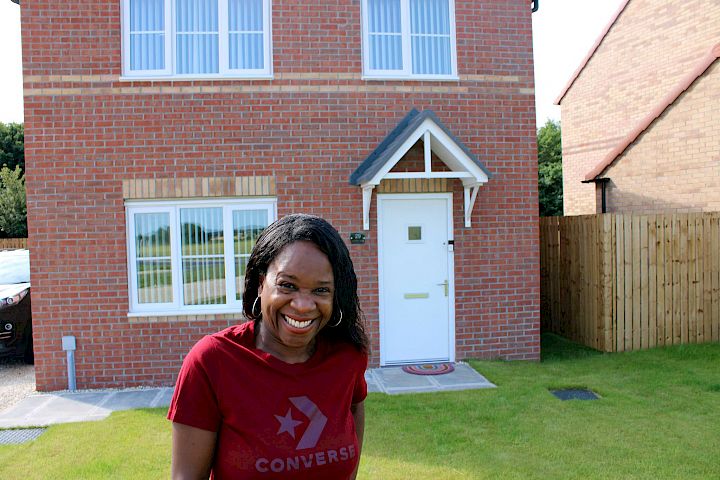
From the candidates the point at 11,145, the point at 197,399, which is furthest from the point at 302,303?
the point at 11,145

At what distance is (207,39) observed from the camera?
8.11m

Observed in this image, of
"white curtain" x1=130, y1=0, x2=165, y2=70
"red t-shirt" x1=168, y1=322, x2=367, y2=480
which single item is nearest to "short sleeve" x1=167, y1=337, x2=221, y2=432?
"red t-shirt" x1=168, y1=322, x2=367, y2=480

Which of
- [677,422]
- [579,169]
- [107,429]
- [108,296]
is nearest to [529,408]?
[677,422]

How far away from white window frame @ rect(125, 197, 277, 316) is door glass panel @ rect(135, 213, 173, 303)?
5cm

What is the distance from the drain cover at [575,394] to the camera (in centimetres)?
687

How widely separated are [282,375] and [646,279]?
8.17 meters

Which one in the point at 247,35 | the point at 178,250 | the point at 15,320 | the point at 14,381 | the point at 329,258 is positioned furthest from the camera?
the point at 15,320

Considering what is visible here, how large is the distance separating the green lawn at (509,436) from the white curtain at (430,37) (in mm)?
4071

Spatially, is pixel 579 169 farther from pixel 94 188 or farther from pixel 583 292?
pixel 94 188

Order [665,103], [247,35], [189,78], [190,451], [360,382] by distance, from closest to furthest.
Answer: [190,451] → [360,382] → [189,78] → [247,35] → [665,103]

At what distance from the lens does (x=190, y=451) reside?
2010 millimetres

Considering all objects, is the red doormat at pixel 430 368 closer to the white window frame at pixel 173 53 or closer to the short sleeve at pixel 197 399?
the white window frame at pixel 173 53

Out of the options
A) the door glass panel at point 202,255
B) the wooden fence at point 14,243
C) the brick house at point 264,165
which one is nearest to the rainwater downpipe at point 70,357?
the brick house at point 264,165

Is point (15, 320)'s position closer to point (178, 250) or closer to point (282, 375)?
point (178, 250)
